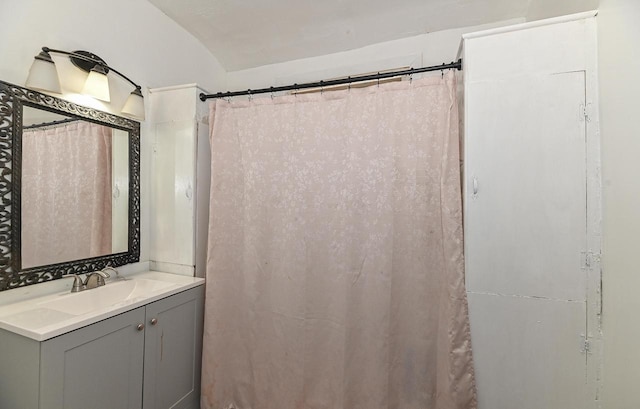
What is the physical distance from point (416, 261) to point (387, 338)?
1.42ft

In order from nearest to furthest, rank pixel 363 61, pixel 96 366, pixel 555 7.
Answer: pixel 96 366 < pixel 555 7 < pixel 363 61

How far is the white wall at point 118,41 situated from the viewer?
124 centimetres

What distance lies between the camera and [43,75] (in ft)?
4.08

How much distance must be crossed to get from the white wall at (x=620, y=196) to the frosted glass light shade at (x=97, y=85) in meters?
2.22

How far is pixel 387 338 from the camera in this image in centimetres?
142

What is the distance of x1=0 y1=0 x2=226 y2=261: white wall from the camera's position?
1.24 m

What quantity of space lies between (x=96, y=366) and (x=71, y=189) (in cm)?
92

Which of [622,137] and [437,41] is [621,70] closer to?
[622,137]

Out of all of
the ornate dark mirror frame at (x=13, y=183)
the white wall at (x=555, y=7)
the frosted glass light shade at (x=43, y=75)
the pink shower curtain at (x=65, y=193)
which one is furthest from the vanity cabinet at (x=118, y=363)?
the white wall at (x=555, y=7)

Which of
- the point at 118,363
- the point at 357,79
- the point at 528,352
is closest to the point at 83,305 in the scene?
the point at 118,363

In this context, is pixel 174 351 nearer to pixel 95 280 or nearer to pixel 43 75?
pixel 95 280

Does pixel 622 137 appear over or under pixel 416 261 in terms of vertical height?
over

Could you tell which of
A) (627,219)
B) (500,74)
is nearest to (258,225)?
(500,74)

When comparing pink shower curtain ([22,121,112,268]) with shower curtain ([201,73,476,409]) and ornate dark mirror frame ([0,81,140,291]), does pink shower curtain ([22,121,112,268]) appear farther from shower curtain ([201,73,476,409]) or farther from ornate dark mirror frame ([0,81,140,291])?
shower curtain ([201,73,476,409])
